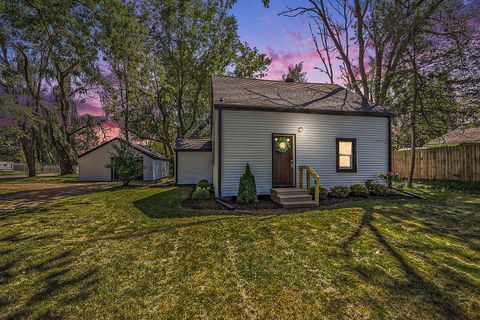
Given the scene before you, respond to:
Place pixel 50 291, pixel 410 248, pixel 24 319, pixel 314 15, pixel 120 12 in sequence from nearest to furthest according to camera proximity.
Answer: pixel 24 319, pixel 50 291, pixel 410 248, pixel 120 12, pixel 314 15

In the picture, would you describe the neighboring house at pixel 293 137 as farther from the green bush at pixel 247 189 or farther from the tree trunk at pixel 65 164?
the tree trunk at pixel 65 164

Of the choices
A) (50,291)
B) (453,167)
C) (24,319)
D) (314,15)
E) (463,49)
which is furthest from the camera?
(314,15)

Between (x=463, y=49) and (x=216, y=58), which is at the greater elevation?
(x=216, y=58)

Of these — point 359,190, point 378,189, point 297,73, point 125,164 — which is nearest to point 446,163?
point 378,189

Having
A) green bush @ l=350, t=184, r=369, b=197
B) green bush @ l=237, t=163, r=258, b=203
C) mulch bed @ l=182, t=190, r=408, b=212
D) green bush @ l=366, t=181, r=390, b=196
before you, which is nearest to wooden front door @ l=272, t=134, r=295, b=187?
mulch bed @ l=182, t=190, r=408, b=212

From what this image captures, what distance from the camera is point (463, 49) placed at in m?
10.1

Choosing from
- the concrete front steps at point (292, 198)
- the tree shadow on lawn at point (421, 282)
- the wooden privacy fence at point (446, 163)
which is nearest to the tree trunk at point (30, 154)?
the concrete front steps at point (292, 198)

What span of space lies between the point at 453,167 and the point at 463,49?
5.81 meters

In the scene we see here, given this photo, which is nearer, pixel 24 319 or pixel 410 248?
pixel 24 319

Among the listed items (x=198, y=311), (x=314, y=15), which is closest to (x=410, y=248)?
(x=198, y=311)

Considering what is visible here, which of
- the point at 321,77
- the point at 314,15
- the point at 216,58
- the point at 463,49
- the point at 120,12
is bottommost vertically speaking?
the point at 120,12

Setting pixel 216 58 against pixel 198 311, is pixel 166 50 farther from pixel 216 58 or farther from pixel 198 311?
pixel 198 311

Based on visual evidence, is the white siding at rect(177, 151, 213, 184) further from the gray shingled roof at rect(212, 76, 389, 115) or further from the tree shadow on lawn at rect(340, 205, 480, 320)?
the tree shadow on lawn at rect(340, 205, 480, 320)

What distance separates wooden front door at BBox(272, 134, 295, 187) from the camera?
8.48m
